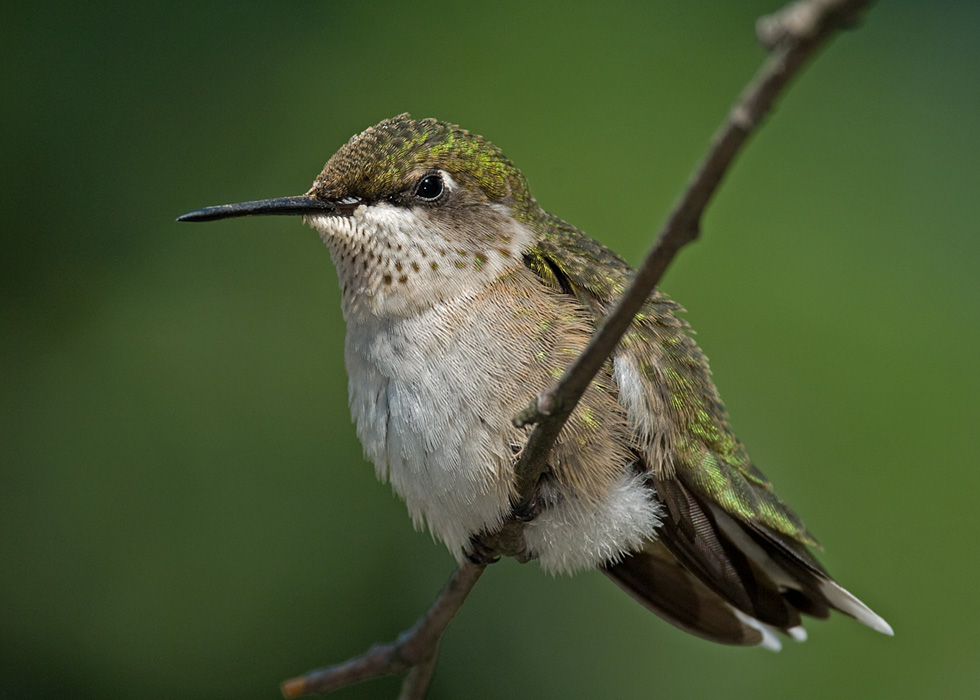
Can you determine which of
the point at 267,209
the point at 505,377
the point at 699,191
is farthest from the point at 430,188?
the point at 699,191

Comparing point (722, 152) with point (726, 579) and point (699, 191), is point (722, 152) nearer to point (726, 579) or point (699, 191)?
point (699, 191)

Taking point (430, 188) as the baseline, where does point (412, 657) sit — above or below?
below

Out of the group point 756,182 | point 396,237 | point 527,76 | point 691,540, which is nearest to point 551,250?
point 396,237

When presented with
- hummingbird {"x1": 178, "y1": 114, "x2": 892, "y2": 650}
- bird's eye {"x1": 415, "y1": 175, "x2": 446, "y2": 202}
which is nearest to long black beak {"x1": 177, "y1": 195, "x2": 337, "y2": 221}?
hummingbird {"x1": 178, "y1": 114, "x2": 892, "y2": 650}

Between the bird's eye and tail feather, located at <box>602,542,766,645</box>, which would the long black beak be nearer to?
the bird's eye

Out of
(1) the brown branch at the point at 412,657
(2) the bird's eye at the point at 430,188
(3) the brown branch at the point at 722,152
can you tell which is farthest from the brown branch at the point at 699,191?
(2) the bird's eye at the point at 430,188

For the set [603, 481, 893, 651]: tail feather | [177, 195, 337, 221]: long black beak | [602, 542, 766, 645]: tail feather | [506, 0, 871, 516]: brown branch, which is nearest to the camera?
[506, 0, 871, 516]: brown branch

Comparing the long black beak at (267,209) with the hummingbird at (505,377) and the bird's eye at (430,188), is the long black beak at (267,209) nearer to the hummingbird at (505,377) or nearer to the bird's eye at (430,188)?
the hummingbird at (505,377)
